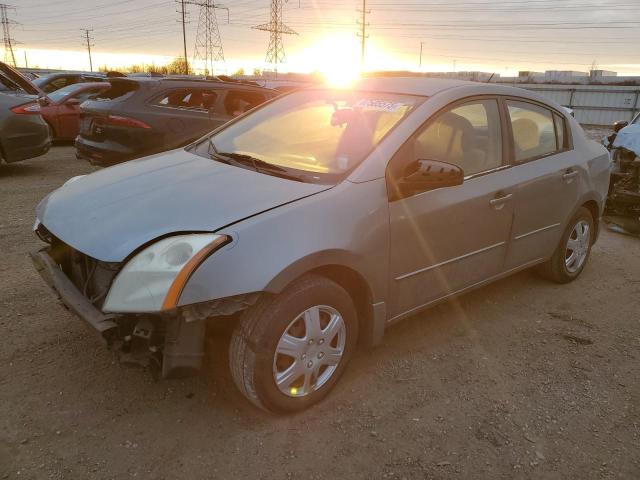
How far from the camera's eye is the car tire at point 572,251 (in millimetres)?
4319

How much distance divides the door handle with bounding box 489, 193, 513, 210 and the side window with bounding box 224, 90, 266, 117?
5.53 m

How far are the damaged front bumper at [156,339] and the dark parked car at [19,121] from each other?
22.7ft

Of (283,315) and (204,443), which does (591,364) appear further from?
(204,443)

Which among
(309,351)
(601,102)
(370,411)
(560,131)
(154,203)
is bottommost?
(370,411)

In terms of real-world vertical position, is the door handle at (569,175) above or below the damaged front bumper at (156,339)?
above

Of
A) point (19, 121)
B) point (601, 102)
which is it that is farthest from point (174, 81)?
point (601, 102)

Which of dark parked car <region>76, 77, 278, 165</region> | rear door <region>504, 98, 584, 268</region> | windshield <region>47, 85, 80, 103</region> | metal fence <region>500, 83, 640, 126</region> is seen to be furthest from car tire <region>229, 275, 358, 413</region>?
metal fence <region>500, 83, 640, 126</region>

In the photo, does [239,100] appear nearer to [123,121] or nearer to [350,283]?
[123,121]

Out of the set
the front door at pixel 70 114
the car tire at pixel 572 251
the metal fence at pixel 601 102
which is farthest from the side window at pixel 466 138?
the metal fence at pixel 601 102

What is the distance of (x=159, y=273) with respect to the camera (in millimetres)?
2154

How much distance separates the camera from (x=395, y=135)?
2.85 meters

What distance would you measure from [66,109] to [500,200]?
10.7m

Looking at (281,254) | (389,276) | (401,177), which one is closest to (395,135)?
(401,177)

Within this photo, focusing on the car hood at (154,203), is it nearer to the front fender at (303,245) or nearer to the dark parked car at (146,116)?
the front fender at (303,245)
